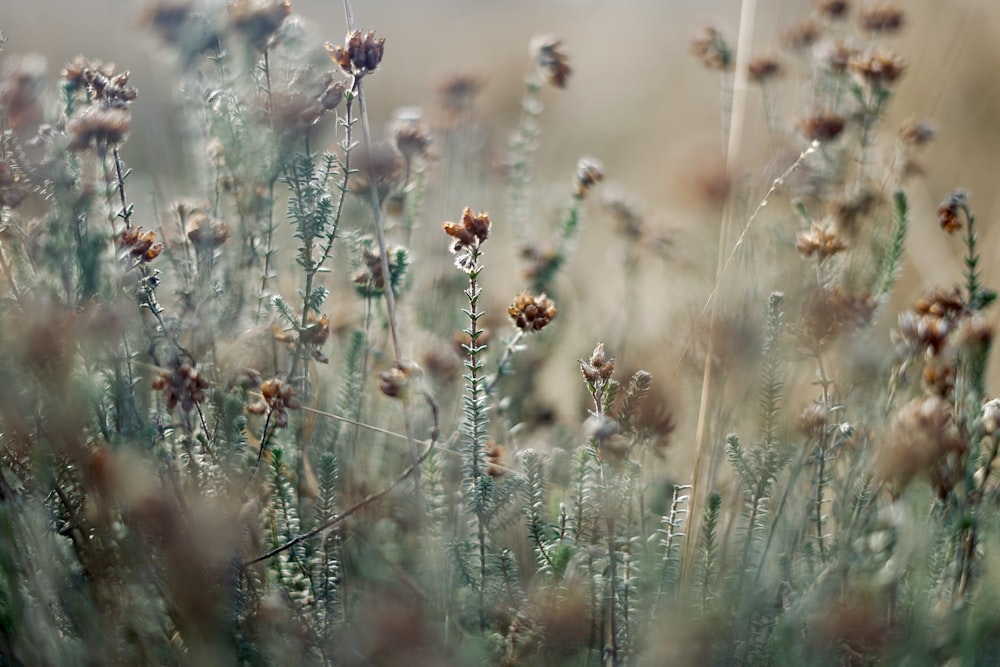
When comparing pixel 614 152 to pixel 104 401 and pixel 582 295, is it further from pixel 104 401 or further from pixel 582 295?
pixel 104 401

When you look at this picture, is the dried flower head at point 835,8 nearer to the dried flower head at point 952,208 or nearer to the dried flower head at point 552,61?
the dried flower head at point 552,61

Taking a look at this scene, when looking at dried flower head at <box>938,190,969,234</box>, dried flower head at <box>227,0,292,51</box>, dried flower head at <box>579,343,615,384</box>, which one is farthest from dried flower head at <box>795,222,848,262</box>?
dried flower head at <box>227,0,292,51</box>

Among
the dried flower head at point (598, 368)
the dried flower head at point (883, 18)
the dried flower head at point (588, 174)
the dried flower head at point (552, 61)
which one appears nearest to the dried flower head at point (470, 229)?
the dried flower head at point (598, 368)

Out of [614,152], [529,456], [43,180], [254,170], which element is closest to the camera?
[529,456]

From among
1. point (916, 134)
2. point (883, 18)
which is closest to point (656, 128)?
point (883, 18)

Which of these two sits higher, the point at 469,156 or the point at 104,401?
the point at 469,156

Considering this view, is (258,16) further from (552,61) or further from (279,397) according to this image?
(552,61)

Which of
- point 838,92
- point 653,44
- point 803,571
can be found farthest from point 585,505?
point 653,44
